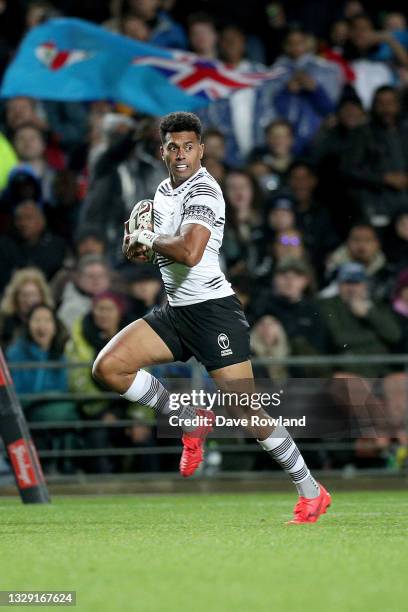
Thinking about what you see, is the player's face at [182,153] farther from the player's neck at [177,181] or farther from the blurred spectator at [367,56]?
the blurred spectator at [367,56]

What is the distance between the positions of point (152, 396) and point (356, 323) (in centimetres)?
554

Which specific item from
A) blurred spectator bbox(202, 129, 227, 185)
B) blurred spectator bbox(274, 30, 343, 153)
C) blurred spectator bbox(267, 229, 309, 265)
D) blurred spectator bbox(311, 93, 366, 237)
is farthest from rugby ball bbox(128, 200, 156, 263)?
blurred spectator bbox(274, 30, 343, 153)

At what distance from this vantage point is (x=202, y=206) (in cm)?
972

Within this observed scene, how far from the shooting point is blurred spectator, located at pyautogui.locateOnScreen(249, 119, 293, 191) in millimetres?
17531

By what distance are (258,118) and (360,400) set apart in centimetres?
501

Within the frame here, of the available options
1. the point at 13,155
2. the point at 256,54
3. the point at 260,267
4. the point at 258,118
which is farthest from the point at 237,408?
the point at 256,54

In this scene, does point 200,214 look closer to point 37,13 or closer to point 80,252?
point 80,252

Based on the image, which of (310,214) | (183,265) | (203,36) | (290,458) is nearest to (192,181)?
(183,265)

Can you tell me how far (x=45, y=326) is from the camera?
14.8 m

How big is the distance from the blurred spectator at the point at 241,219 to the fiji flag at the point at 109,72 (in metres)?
1.29

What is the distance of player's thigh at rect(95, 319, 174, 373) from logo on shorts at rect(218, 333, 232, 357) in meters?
0.35

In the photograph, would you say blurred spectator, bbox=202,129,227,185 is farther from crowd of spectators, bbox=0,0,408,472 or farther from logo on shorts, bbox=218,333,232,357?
logo on shorts, bbox=218,333,232,357

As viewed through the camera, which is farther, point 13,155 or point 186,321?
point 13,155

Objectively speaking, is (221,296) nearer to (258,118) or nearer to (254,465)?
(254,465)
